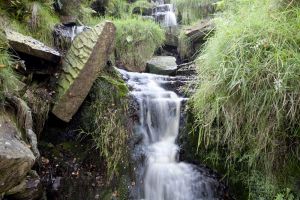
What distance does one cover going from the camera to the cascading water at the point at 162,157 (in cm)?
384

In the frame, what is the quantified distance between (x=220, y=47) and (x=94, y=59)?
57.6 inches

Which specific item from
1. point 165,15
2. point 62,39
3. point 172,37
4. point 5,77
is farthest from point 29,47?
point 165,15

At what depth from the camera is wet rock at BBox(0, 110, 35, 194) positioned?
2.39 m

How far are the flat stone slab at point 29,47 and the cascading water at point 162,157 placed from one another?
4.10 feet

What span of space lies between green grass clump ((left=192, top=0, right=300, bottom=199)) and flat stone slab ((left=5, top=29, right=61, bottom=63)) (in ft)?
6.03

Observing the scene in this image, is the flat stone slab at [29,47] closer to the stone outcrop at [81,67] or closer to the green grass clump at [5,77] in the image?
the stone outcrop at [81,67]

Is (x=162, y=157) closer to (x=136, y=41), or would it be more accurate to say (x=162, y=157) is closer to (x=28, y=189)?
(x=28, y=189)

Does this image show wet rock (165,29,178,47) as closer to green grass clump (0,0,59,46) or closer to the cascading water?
the cascading water

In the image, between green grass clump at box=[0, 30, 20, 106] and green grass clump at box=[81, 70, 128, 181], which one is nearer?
green grass clump at box=[0, 30, 20, 106]

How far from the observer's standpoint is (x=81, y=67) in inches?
152

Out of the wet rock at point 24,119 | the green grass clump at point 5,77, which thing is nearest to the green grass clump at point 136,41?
the green grass clump at point 5,77

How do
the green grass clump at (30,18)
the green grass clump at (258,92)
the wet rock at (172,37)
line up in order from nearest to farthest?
the green grass clump at (258,92) < the green grass clump at (30,18) < the wet rock at (172,37)

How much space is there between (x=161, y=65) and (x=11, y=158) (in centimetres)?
435

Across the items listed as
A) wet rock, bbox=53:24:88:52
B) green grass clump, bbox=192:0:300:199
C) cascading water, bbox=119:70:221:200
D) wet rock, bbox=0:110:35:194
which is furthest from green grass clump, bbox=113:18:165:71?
wet rock, bbox=0:110:35:194
